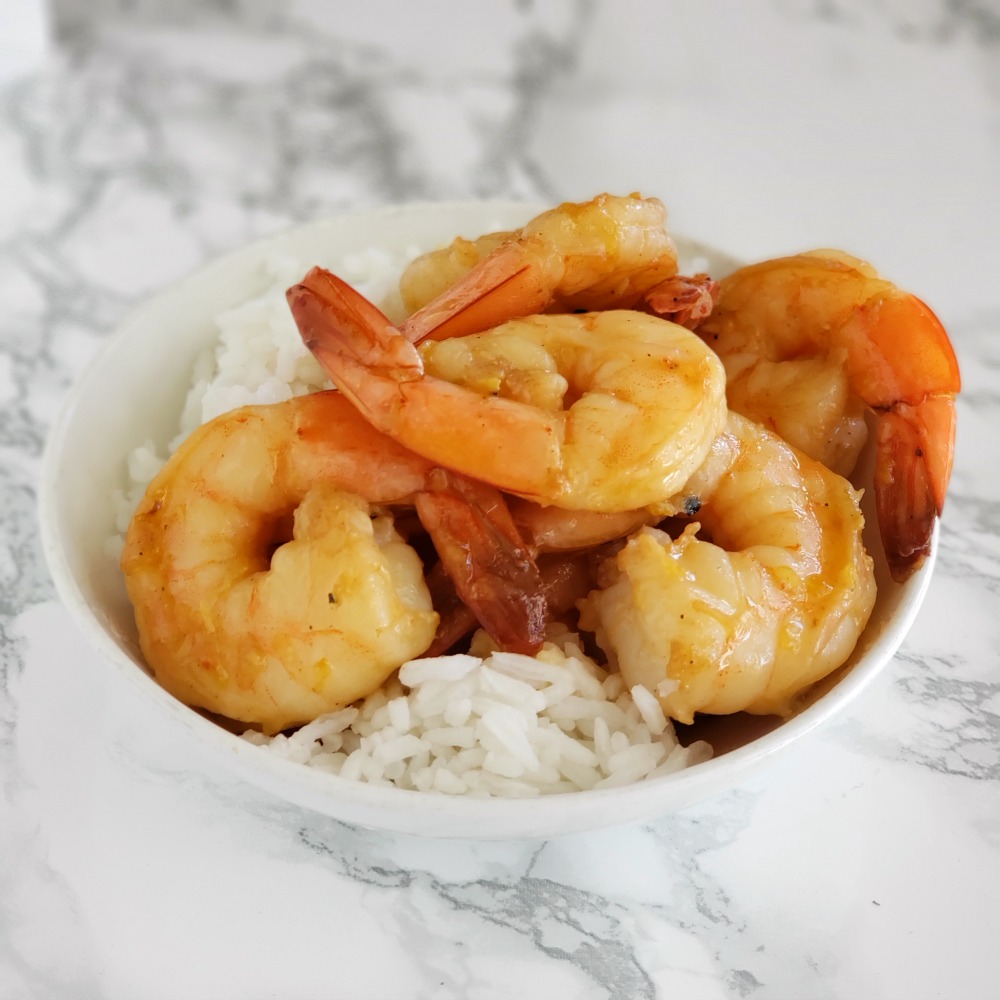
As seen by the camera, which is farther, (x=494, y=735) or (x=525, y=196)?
(x=525, y=196)

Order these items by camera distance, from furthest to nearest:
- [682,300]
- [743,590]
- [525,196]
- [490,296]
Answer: [525,196]
[682,300]
[490,296]
[743,590]

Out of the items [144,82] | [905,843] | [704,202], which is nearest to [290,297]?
[905,843]

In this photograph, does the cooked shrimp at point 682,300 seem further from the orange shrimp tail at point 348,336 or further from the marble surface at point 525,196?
the marble surface at point 525,196

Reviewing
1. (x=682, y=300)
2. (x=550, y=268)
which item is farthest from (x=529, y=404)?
(x=682, y=300)

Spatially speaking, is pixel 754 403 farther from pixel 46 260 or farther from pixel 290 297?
pixel 46 260

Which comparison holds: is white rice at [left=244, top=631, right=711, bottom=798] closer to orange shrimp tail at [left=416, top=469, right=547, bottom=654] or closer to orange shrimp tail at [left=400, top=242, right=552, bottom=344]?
orange shrimp tail at [left=416, top=469, right=547, bottom=654]

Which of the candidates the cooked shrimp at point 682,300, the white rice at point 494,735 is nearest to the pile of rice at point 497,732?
the white rice at point 494,735

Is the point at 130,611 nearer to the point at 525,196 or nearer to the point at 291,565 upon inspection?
the point at 291,565
